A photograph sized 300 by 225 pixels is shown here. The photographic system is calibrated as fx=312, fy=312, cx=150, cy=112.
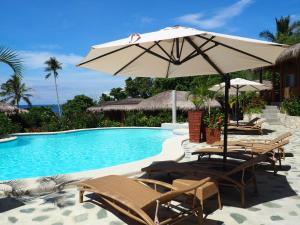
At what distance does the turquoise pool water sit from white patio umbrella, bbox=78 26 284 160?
4763 mm

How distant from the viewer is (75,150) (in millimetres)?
13727

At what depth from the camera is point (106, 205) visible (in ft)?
15.6

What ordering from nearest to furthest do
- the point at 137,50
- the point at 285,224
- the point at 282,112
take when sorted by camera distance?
the point at 285,224
the point at 137,50
the point at 282,112

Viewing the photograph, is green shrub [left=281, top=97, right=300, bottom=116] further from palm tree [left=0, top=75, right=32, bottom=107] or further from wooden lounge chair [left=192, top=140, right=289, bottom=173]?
palm tree [left=0, top=75, right=32, bottom=107]

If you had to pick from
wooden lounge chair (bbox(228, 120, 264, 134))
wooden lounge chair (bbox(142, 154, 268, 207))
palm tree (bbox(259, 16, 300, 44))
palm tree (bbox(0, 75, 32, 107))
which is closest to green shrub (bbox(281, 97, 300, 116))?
wooden lounge chair (bbox(228, 120, 264, 134))

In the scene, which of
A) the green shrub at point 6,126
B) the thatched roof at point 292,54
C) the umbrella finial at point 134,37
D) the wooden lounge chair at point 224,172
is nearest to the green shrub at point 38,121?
the green shrub at point 6,126

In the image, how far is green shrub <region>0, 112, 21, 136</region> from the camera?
18.1 meters

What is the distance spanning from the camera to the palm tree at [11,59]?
6.30 metres

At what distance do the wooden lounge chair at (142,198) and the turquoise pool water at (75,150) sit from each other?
214 inches

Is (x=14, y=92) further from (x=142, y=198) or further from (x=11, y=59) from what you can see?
(x=142, y=198)

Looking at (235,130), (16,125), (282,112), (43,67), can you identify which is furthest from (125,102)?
(43,67)

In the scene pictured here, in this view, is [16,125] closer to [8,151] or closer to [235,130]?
[8,151]

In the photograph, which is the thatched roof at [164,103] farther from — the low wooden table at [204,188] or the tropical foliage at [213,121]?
the low wooden table at [204,188]

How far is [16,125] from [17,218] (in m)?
16.5
